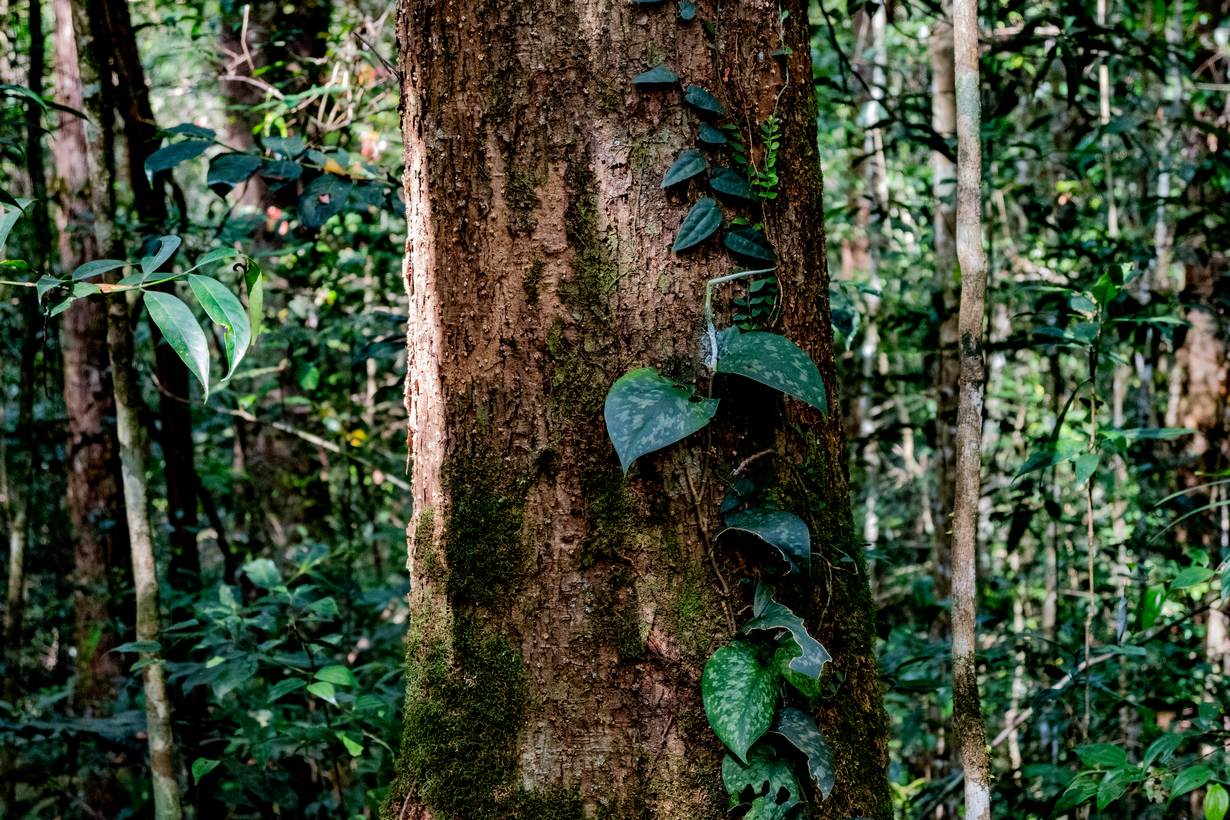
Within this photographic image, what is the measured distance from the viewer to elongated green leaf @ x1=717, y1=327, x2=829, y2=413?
1.31 m

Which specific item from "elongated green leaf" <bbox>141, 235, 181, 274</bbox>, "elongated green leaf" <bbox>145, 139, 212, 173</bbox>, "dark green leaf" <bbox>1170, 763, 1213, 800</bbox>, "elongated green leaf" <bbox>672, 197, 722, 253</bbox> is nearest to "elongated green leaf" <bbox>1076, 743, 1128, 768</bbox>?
"dark green leaf" <bbox>1170, 763, 1213, 800</bbox>

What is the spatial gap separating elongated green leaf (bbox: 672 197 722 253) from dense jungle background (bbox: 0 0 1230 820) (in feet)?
0.35

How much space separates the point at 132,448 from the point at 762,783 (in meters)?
1.81

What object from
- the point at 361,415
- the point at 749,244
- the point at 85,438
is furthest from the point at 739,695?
the point at 85,438

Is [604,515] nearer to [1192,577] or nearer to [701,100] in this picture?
[701,100]

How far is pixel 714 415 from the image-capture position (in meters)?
1.37

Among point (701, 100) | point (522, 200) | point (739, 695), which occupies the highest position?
point (701, 100)

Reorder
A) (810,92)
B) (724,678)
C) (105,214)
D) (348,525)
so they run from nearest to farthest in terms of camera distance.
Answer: (724,678)
(810,92)
(105,214)
(348,525)

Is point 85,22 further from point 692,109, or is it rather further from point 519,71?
point 692,109

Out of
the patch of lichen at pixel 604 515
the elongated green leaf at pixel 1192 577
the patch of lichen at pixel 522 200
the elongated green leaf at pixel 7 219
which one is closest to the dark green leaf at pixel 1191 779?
the elongated green leaf at pixel 1192 577

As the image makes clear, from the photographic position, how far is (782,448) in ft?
4.75

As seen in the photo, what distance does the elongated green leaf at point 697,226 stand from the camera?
1382 millimetres

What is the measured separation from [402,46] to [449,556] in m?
0.85

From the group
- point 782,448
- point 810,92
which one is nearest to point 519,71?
point 810,92
